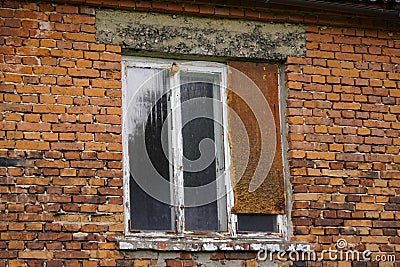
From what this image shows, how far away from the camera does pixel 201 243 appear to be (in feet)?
26.4

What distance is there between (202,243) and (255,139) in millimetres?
1185

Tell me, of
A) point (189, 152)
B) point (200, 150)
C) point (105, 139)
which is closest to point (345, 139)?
point (200, 150)

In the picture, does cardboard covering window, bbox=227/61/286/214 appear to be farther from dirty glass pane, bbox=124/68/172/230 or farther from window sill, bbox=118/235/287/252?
dirty glass pane, bbox=124/68/172/230

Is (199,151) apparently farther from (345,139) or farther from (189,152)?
(345,139)

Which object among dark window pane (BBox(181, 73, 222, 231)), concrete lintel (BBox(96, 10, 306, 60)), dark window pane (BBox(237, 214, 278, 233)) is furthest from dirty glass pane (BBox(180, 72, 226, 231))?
concrete lintel (BBox(96, 10, 306, 60))

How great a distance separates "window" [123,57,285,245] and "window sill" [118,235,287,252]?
3.3 inches

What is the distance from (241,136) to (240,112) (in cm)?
23

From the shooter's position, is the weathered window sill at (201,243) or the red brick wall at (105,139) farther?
the weathered window sill at (201,243)

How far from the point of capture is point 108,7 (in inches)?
329

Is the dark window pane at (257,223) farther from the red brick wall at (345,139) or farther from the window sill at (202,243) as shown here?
the red brick wall at (345,139)

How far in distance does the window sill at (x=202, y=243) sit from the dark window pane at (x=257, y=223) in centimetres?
9

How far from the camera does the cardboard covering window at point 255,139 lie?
846 centimetres

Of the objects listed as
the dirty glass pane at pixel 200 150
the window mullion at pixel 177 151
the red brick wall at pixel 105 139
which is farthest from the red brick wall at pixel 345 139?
the window mullion at pixel 177 151

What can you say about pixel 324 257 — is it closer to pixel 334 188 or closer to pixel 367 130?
pixel 334 188
